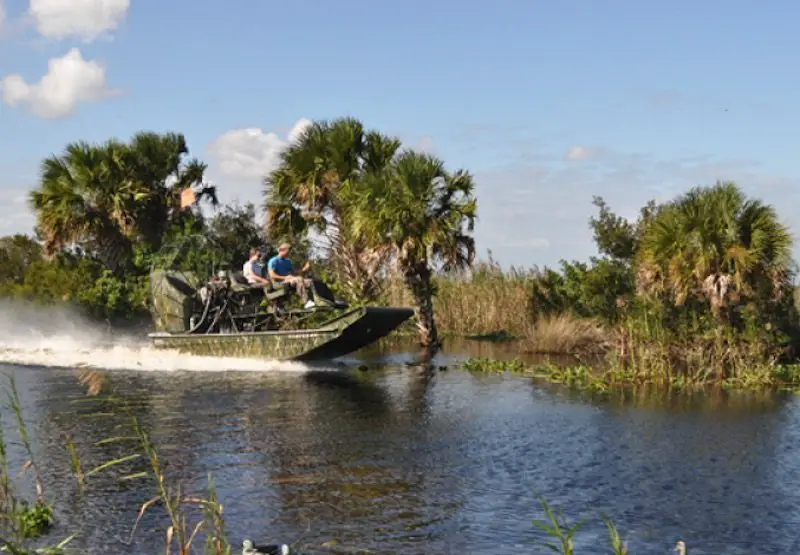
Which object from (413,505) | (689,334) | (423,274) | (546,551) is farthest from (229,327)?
(546,551)

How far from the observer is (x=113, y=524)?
8.80m

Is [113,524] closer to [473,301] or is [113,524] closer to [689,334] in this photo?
[689,334]

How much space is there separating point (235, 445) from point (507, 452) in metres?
3.22

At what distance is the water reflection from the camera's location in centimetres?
869

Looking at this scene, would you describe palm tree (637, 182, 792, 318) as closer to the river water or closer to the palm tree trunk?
the river water

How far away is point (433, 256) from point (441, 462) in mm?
14796

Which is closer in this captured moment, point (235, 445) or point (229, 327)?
point (235, 445)

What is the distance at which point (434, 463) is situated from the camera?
37.7 ft

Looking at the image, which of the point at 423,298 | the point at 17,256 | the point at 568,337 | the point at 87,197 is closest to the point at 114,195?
the point at 87,197

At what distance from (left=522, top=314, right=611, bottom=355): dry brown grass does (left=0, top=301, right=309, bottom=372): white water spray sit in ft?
22.2

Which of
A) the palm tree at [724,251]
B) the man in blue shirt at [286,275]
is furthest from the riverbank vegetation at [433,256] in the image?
the man in blue shirt at [286,275]

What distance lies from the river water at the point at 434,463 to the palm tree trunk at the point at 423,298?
312 inches

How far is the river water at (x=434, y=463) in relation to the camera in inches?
339

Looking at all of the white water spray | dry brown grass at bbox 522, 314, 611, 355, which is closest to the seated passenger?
the white water spray
